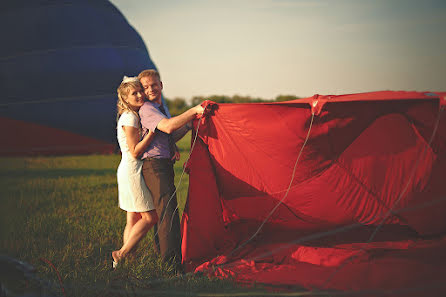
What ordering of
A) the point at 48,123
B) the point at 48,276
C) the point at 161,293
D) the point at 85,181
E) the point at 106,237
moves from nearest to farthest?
the point at 161,293
the point at 48,276
the point at 106,237
the point at 85,181
the point at 48,123

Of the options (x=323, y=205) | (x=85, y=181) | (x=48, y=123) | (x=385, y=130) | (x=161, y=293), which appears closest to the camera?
(x=161, y=293)

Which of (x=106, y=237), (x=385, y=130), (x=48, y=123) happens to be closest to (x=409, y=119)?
(x=385, y=130)

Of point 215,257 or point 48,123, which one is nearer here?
point 215,257

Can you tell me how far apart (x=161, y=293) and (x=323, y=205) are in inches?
65.2

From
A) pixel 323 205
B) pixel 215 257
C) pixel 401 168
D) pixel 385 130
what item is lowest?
pixel 215 257

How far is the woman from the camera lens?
9.47 ft

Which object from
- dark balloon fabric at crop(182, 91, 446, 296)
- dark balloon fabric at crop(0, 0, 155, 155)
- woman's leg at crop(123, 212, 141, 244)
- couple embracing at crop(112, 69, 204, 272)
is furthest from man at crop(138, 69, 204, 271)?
dark balloon fabric at crop(0, 0, 155, 155)

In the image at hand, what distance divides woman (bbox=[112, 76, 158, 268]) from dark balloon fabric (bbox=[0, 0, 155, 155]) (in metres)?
4.94

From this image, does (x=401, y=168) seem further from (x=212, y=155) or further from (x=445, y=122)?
(x=212, y=155)

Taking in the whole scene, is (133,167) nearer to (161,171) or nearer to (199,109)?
(161,171)

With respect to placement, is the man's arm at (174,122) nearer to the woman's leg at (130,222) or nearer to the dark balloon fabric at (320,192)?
the dark balloon fabric at (320,192)

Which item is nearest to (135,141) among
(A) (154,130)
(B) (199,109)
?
(A) (154,130)

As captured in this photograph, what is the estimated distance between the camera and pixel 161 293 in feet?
8.31

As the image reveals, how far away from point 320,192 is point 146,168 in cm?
156
